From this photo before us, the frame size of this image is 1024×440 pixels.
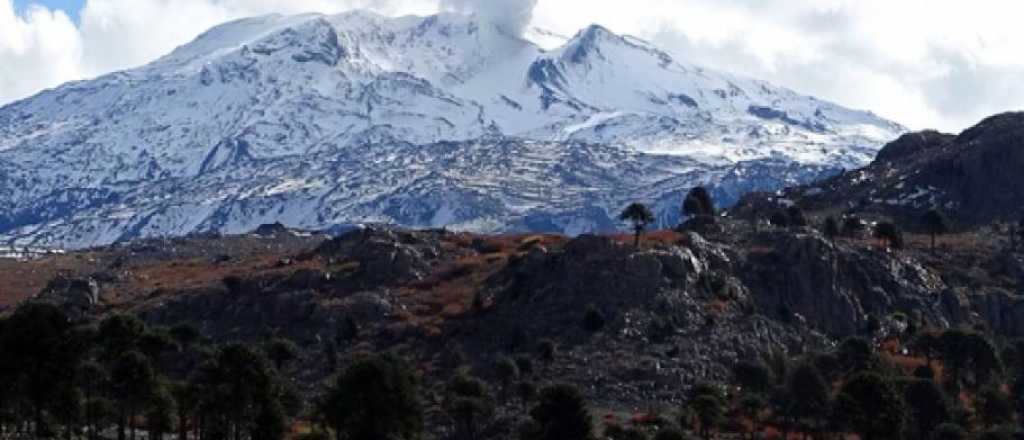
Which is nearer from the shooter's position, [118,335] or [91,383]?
[118,335]

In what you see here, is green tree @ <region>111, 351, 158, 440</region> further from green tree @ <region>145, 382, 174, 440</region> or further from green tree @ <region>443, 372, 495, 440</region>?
green tree @ <region>443, 372, 495, 440</region>

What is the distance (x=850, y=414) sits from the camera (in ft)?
330

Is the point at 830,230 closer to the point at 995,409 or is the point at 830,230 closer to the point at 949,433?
the point at 995,409

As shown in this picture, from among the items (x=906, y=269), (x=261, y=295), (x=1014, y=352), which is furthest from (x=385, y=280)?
(x=1014, y=352)

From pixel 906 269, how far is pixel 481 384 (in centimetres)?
5885


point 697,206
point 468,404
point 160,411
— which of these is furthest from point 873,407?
point 697,206

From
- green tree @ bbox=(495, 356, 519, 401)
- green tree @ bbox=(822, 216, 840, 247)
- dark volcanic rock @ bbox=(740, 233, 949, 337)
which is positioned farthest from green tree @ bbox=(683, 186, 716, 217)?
green tree @ bbox=(495, 356, 519, 401)

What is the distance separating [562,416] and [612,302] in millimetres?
43348

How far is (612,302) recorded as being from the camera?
14425 cm

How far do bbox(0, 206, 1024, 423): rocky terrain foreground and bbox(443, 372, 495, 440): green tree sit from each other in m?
12.4

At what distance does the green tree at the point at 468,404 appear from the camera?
371ft

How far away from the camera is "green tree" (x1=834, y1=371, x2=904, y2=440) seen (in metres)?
98.8

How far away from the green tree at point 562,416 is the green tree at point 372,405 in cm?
926

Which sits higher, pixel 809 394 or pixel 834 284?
pixel 834 284
